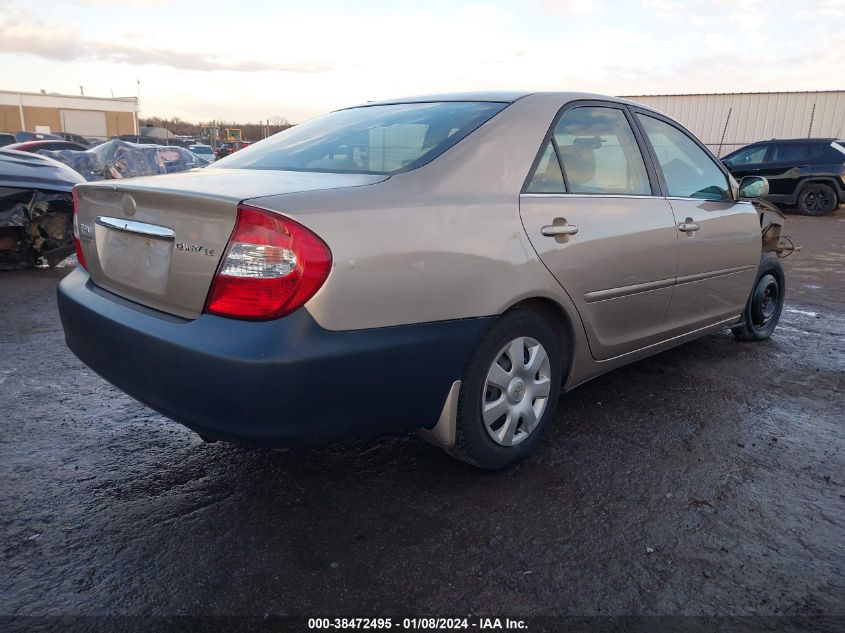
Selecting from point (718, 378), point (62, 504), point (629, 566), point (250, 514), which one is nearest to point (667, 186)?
point (718, 378)

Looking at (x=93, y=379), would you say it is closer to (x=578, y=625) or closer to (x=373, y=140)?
(x=373, y=140)

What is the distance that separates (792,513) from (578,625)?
115cm

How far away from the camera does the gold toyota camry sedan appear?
6.36 feet

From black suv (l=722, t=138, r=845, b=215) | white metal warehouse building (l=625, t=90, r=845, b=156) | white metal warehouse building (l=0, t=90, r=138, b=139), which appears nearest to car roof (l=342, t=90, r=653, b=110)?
black suv (l=722, t=138, r=845, b=215)

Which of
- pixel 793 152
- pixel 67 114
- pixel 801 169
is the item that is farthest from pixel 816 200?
pixel 67 114

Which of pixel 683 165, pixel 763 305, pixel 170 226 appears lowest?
pixel 763 305

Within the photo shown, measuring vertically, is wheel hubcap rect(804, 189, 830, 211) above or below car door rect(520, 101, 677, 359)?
below

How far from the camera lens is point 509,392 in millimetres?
2588

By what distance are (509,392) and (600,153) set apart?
135 cm

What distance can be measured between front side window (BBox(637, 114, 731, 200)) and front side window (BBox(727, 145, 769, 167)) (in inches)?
479

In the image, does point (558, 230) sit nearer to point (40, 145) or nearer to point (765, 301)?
point (765, 301)

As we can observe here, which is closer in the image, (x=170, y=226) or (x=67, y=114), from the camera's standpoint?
(x=170, y=226)

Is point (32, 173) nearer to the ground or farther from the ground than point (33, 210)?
farther from the ground

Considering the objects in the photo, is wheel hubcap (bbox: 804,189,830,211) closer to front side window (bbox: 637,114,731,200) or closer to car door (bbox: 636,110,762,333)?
car door (bbox: 636,110,762,333)
